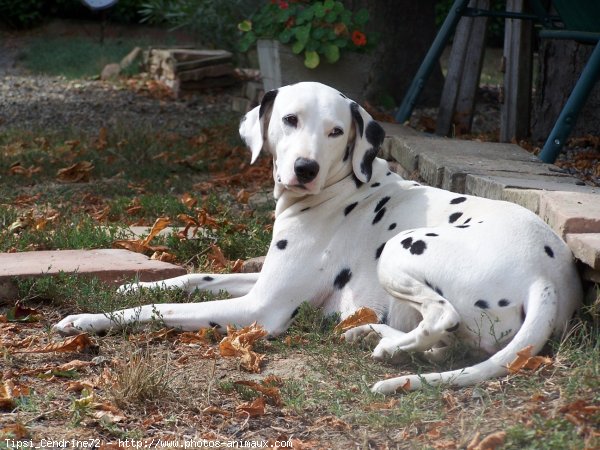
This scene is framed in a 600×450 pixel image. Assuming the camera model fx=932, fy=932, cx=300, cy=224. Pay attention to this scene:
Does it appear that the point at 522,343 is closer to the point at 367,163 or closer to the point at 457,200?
→ the point at 457,200

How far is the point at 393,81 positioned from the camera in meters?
11.0

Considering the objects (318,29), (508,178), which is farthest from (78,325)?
(318,29)

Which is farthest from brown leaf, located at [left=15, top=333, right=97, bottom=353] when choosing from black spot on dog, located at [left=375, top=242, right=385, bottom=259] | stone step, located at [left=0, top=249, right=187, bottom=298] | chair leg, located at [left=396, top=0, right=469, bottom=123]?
chair leg, located at [left=396, top=0, right=469, bottom=123]

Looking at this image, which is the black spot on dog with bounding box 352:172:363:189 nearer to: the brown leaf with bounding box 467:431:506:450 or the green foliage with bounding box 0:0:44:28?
the brown leaf with bounding box 467:431:506:450

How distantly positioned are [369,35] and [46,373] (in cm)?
643

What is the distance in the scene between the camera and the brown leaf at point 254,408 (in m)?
3.47

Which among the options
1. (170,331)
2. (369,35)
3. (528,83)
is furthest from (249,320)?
(369,35)

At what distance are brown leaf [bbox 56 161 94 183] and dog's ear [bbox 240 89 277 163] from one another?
3.69m

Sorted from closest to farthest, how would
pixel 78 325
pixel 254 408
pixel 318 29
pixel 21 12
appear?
pixel 254 408
pixel 78 325
pixel 318 29
pixel 21 12

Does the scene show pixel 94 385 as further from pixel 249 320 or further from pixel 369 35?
pixel 369 35

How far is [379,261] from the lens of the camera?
4344 millimetres

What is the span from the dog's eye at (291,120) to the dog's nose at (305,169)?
22 centimetres

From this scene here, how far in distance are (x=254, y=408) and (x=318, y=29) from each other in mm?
6141

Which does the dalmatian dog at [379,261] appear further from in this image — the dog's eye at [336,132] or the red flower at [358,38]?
the red flower at [358,38]
